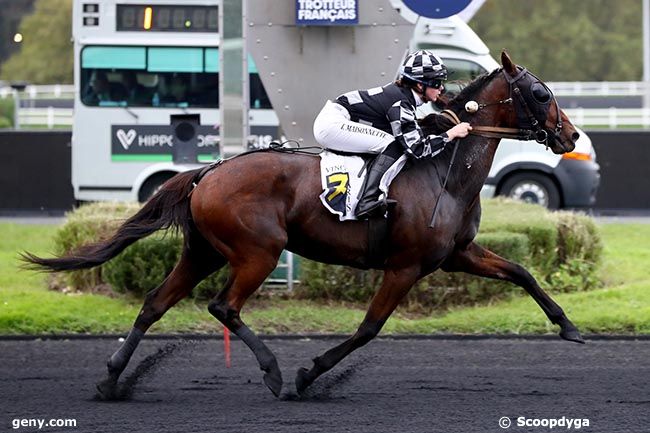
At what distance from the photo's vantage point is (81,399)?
779cm

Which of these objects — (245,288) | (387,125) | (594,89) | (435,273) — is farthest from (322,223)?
(594,89)

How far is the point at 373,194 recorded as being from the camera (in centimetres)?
780

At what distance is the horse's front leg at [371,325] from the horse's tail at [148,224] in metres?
1.25

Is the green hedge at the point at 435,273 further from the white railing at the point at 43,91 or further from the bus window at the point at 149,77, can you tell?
the white railing at the point at 43,91

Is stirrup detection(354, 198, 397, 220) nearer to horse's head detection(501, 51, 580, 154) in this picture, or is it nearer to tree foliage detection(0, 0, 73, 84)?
horse's head detection(501, 51, 580, 154)

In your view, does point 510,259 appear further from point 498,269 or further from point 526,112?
point 526,112

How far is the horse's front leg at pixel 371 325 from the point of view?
780 centimetres

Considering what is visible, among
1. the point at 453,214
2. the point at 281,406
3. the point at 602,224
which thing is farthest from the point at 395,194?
the point at 602,224

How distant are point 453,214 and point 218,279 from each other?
11.8 feet

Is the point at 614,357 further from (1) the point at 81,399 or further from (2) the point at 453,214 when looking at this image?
(1) the point at 81,399

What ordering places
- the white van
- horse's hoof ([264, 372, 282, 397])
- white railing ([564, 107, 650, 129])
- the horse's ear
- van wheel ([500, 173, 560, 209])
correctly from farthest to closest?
white railing ([564, 107, 650, 129]) < van wheel ([500, 173, 560, 209]) < the white van < the horse's ear < horse's hoof ([264, 372, 282, 397])

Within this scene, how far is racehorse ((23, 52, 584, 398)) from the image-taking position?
25.7 feet

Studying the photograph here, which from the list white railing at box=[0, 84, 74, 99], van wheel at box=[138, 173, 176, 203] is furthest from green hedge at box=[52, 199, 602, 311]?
white railing at box=[0, 84, 74, 99]

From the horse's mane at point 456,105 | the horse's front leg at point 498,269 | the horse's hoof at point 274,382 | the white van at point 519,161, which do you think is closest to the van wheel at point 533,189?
the white van at point 519,161
